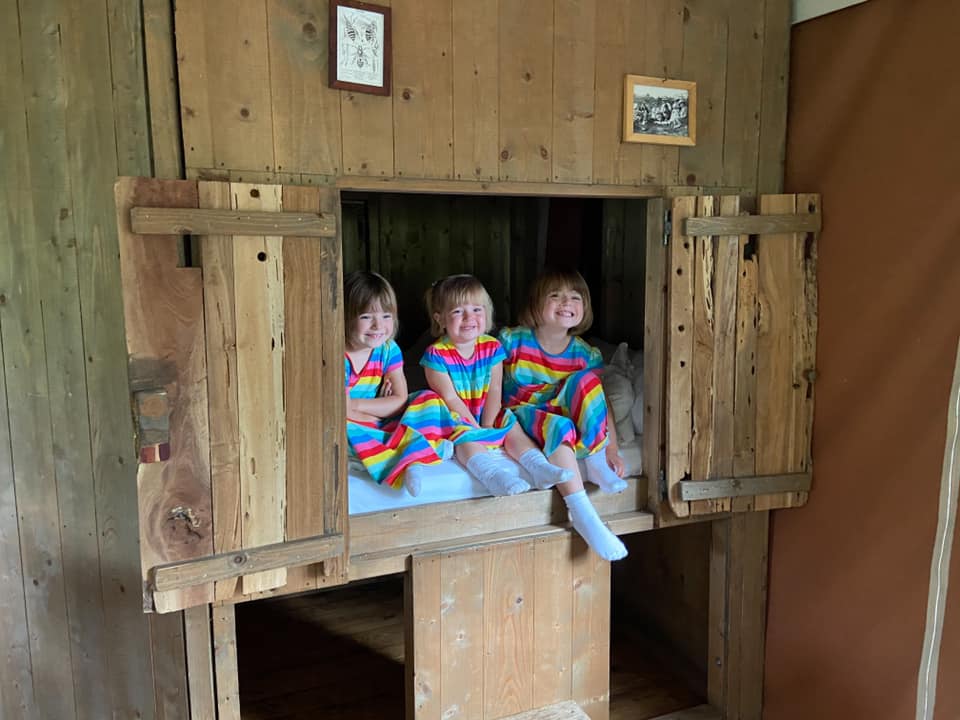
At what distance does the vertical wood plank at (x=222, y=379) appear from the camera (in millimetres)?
1720

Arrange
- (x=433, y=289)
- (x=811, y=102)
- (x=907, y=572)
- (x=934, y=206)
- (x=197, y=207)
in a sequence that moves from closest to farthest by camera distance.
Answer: (x=197, y=207) → (x=934, y=206) → (x=907, y=572) → (x=811, y=102) → (x=433, y=289)

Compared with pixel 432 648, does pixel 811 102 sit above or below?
above

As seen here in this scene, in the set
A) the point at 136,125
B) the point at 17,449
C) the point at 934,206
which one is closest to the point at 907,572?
the point at 934,206

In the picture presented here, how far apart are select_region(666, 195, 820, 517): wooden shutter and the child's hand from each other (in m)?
0.14

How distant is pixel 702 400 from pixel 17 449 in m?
2.00

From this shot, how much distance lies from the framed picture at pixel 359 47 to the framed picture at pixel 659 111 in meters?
0.71

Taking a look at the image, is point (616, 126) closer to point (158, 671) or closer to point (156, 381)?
point (156, 381)

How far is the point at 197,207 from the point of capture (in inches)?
66.8

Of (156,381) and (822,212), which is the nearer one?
(156,381)

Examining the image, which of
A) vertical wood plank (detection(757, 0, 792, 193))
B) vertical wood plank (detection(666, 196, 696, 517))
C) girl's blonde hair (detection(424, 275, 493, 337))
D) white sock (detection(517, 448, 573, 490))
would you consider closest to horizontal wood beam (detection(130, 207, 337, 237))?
girl's blonde hair (detection(424, 275, 493, 337))

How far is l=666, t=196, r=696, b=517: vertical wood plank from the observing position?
2.24 metres

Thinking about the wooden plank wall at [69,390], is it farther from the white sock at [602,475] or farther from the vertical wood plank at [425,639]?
the white sock at [602,475]

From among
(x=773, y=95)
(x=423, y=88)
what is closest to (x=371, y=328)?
(x=423, y=88)

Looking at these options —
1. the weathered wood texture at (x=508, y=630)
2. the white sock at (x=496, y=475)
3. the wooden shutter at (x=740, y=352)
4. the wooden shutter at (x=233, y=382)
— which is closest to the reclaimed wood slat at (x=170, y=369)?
the wooden shutter at (x=233, y=382)
